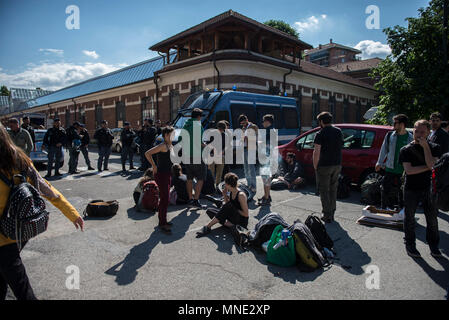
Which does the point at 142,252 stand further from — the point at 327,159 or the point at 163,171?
the point at 327,159

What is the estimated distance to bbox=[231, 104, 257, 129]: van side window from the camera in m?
11.0

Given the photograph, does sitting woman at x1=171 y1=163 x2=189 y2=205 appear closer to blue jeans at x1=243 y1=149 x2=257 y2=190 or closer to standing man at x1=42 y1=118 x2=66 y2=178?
blue jeans at x1=243 y1=149 x2=257 y2=190

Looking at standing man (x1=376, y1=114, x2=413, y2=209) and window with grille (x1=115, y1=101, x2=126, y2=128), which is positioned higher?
window with grille (x1=115, y1=101, x2=126, y2=128)

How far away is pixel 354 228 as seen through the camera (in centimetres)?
489

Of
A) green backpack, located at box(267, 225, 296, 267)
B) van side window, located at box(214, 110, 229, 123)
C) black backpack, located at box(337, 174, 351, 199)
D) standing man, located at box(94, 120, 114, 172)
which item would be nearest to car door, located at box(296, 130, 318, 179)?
black backpack, located at box(337, 174, 351, 199)

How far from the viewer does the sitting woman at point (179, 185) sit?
648cm

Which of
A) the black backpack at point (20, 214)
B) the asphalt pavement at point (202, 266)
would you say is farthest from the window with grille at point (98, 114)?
the black backpack at point (20, 214)

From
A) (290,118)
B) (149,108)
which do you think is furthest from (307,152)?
(149,108)

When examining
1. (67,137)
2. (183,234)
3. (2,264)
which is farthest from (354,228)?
(67,137)

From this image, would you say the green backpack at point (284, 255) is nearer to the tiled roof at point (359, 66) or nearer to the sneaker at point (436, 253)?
the sneaker at point (436, 253)

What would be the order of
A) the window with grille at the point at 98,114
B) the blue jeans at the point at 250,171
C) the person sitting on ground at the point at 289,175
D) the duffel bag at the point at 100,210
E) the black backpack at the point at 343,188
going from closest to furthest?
the duffel bag at the point at 100,210
the black backpack at the point at 343,188
the blue jeans at the point at 250,171
the person sitting on ground at the point at 289,175
the window with grille at the point at 98,114

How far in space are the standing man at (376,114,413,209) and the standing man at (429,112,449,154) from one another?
79 centimetres

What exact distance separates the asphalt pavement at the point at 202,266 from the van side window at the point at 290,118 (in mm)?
8215

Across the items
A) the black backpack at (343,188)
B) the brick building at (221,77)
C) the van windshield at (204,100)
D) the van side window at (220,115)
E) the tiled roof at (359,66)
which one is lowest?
the black backpack at (343,188)
